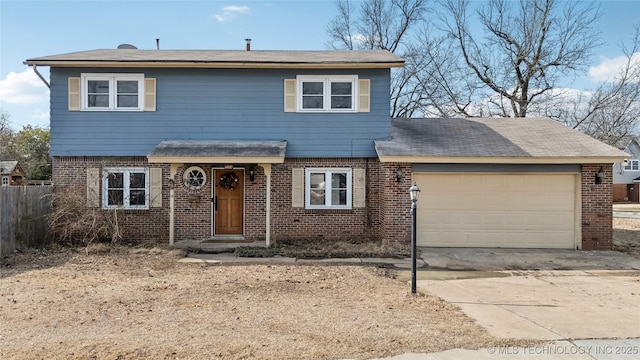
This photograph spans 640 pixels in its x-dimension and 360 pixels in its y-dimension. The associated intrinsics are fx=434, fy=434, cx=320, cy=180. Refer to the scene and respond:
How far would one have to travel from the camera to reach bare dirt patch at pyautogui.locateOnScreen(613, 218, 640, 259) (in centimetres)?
1152

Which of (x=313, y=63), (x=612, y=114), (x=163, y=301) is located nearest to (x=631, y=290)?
(x=163, y=301)

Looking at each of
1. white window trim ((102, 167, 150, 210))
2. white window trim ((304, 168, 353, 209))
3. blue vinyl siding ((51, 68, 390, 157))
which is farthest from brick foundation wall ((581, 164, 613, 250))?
white window trim ((102, 167, 150, 210))

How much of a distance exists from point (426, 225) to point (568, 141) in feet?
15.5

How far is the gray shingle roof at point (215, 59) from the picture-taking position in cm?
1188

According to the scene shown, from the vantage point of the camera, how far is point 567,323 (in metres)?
5.56

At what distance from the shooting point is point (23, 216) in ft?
34.2

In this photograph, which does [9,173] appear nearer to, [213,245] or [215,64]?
[215,64]

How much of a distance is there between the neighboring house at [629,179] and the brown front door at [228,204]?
39.1m

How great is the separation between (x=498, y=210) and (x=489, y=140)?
6.89ft

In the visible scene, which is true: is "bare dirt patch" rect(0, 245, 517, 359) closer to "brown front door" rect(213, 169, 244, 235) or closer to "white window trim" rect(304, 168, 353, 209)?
"white window trim" rect(304, 168, 353, 209)

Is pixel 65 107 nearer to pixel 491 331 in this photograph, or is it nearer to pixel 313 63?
pixel 313 63

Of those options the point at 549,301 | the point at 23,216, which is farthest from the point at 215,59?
the point at 549,301

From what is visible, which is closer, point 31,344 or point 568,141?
point 31,344

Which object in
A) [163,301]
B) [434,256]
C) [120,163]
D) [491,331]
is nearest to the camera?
[491,331]
